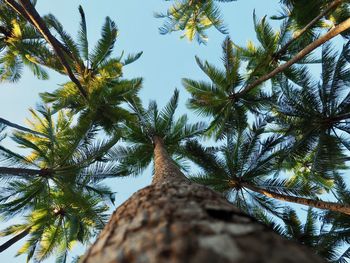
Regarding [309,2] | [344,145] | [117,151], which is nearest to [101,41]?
[117,151]

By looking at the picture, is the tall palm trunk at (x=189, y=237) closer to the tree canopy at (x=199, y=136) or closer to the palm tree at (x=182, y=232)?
the palm tree at (x=182, y=232)

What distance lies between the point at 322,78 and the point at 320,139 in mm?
1930

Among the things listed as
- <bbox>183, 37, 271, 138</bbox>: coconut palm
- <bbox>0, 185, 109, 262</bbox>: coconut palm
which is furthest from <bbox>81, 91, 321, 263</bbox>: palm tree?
<bbox>183, 37, 271, 138</bbox>: coconut palm

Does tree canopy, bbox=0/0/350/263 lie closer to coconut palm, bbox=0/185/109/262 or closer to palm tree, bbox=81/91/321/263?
coconut palm, bbox=0/185/109/262

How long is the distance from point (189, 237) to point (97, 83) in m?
10.7

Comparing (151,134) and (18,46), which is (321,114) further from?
(18,46)

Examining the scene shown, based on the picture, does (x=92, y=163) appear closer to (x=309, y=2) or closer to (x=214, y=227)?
(x=309, y=2)

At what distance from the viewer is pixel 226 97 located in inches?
549

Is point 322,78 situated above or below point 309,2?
below

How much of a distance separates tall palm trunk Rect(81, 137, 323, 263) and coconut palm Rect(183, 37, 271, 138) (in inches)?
428

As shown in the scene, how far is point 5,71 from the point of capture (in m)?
18.0

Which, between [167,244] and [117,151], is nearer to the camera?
[167,244]

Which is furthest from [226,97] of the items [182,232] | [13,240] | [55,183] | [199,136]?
[182,232]

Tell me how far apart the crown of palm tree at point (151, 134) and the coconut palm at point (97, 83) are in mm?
838
